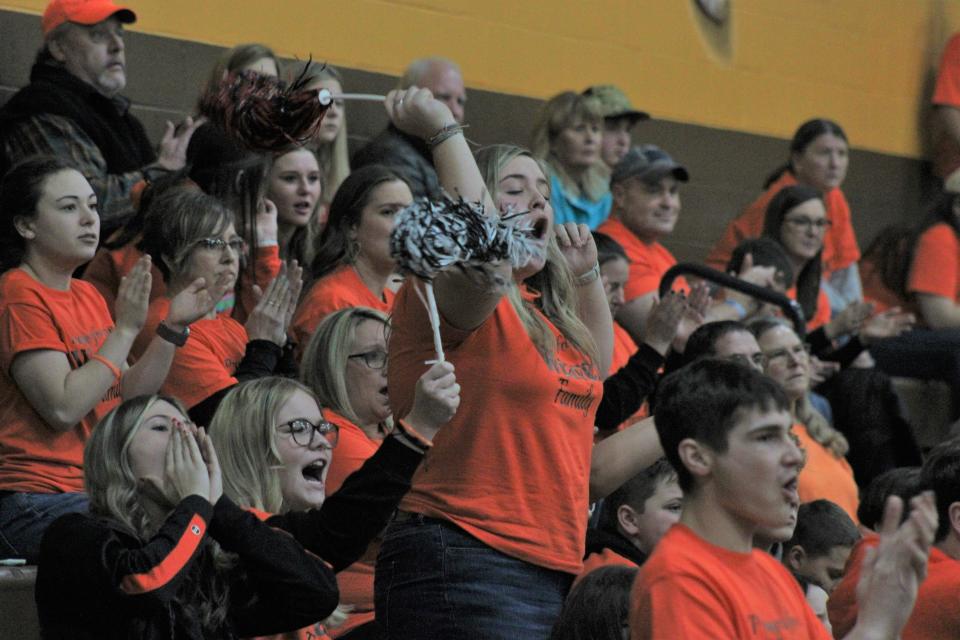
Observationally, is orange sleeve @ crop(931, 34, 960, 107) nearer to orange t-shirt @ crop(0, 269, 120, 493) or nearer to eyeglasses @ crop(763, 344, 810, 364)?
eyeglasses @ crop(763, 344, 810, 364)

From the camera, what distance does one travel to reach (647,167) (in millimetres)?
6477

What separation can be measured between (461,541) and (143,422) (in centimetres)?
79

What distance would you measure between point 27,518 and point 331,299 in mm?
1183

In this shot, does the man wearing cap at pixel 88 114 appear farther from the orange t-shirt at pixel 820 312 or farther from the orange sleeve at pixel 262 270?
the orange t-shirt at pixel 820 312

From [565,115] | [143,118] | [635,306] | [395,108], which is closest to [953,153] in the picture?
[565,115]

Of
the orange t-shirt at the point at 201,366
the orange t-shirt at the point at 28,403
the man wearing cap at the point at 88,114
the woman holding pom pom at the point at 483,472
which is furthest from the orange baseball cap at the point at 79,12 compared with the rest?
the woman holding pom pom at the point at 483,472

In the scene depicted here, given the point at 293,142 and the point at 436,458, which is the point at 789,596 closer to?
the point at 436,458

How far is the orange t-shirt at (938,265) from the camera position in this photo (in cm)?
764

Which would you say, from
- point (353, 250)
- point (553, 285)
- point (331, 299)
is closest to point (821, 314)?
point (353, 250)

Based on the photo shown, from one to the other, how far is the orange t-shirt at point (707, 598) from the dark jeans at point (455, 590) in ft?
1.43

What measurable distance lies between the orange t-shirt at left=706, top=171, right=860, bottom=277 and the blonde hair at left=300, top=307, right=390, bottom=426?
3.34m

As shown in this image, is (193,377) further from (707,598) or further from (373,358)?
(707,598)

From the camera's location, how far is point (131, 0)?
20.0ft

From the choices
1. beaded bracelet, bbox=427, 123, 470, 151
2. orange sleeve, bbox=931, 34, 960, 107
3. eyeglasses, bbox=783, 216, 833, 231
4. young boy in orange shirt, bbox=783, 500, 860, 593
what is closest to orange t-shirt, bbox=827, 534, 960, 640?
young boy in orange shirt, bbox=783, 500, 860, 593
